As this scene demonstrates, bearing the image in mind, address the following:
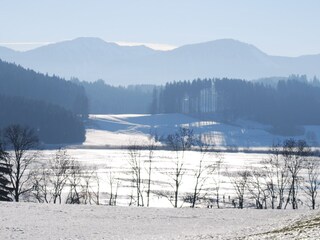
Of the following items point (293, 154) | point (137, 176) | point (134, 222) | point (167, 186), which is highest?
point (293, 154)

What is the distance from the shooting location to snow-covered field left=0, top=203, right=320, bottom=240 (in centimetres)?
3591

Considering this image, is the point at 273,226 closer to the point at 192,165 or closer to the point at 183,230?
the point at 183,230

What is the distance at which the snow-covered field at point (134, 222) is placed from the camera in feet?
118

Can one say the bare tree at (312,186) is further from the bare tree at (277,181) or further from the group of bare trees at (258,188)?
the bare tree at (277,181)

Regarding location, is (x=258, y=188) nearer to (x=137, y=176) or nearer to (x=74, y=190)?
(x=137, y=176)

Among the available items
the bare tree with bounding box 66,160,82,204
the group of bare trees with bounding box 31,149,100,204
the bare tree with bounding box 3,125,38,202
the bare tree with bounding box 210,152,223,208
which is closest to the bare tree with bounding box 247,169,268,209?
the bare tree with bounding box 210,152,223,208

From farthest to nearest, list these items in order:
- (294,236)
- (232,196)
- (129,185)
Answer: (129,185), (232,196), (294,236)

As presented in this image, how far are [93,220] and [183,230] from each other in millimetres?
6807

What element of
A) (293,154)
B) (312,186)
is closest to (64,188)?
(293,154)

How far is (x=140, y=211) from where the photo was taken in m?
45.8

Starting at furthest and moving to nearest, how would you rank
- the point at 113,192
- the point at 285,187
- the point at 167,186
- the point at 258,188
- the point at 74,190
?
the point at 285,187 < the point at 167,186 < the point at 113,192 < the point at 74,190 < the point at 258,188

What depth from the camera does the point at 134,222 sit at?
136 ft

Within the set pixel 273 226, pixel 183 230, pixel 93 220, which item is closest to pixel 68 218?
pixel 93 220

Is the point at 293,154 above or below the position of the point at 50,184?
above
